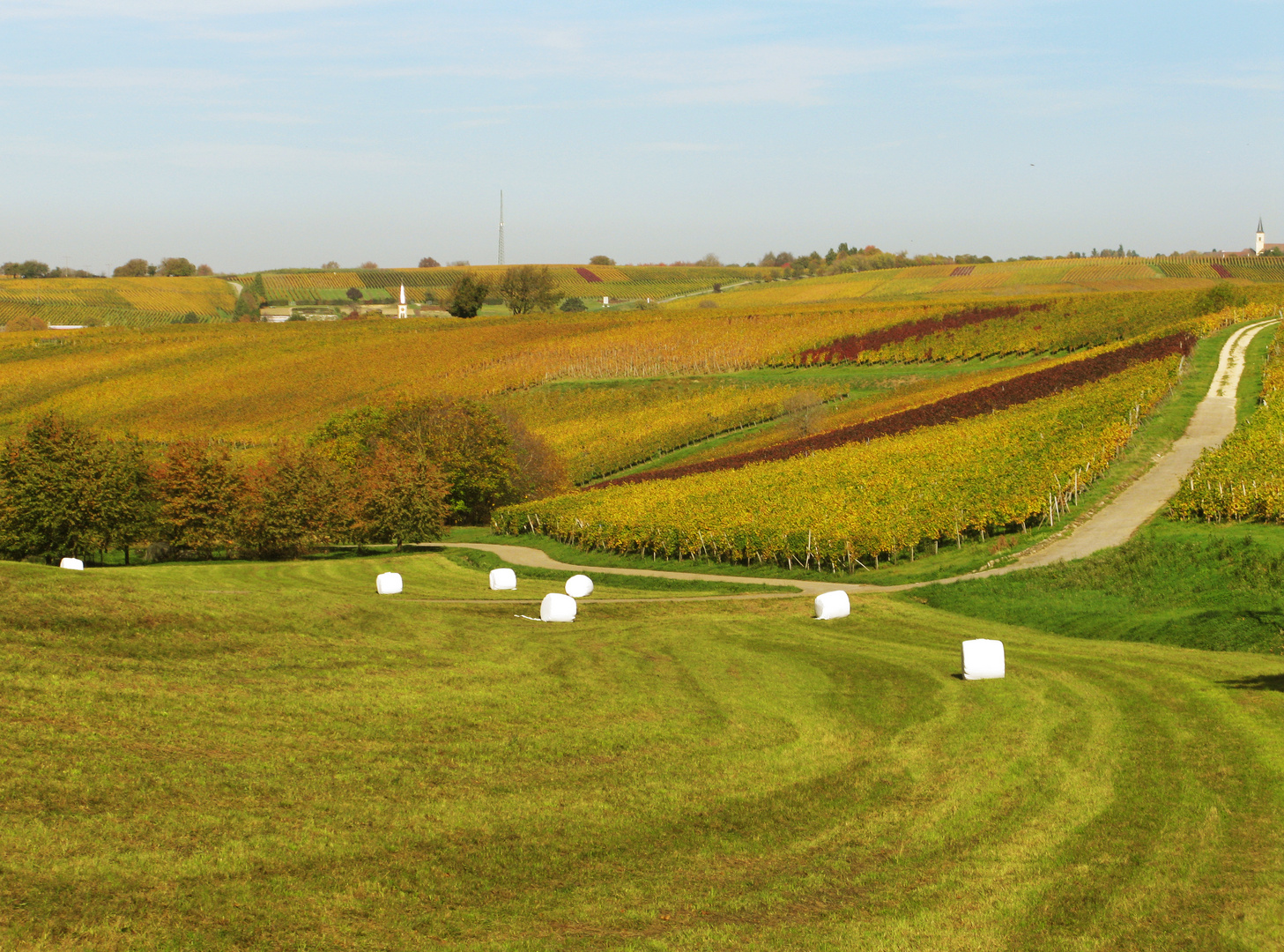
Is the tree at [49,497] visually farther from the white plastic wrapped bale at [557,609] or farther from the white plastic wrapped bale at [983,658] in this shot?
the white plastic wrapped bale at [983,658]

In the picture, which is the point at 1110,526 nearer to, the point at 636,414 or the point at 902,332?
the point at 636,414

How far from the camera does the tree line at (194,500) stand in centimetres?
6356

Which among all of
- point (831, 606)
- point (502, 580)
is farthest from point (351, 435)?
point (831, 606)

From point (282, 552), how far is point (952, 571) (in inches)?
1598

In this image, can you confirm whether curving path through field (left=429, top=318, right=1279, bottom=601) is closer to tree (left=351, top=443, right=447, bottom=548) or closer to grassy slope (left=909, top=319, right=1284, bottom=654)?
grassy slope (left=909, top=319, right=1284, bottom=654)

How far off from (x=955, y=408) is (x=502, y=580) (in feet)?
135

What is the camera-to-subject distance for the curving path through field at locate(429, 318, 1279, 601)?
44562 mm

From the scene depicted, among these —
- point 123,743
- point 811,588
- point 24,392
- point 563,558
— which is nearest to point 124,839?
point 123,743

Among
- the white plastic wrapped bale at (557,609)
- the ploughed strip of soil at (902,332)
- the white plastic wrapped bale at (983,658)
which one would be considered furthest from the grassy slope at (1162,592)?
the ploughed strip of soil at (902,332)

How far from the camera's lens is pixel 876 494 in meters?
55.8

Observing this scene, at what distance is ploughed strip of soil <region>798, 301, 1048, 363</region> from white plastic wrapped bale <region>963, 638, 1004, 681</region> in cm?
9880

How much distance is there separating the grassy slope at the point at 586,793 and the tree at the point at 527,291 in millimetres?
169440

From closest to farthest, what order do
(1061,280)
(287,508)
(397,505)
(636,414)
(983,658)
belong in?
(983,658)
(287,508)
(397,505)
(636,414)
(1061,280)

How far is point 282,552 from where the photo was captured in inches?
2697
